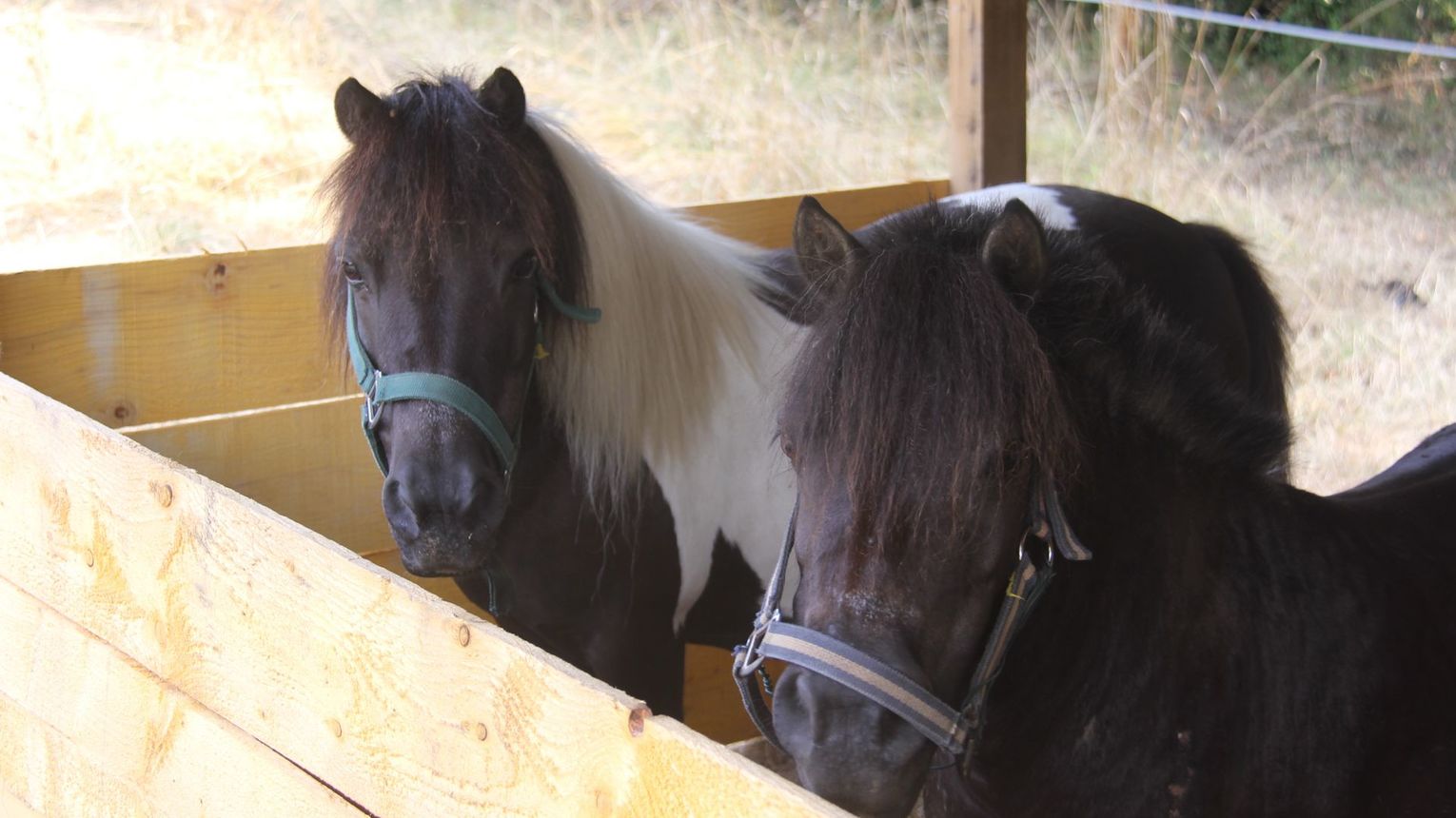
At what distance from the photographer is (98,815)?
1989mm

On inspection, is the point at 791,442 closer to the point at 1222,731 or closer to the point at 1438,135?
the point at 1222,731

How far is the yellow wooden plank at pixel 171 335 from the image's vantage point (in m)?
3.09

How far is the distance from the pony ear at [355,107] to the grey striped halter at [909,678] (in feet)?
3.79

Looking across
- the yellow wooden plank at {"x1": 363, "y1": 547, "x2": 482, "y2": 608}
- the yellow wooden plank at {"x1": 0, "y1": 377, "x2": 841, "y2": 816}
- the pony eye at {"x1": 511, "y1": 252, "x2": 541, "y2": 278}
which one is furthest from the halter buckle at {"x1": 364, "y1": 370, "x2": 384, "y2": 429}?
the yellow wooden plank at {"x1": 363, "y1": 547, "x2": 482, "y2": 608}

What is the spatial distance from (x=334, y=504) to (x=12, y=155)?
481 cm

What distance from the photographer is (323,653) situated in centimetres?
148

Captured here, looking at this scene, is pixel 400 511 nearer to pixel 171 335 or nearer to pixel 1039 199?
pixel 171 335

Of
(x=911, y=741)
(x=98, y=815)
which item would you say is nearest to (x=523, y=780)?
(x=911, y=741)

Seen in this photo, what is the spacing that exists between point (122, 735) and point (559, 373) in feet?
3.19

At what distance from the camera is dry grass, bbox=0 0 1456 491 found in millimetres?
6109

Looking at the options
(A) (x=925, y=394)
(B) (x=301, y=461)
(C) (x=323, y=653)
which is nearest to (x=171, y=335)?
(B) (x=301, y=461)

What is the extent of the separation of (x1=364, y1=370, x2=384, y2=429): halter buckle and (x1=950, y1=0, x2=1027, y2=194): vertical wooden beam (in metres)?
2.47

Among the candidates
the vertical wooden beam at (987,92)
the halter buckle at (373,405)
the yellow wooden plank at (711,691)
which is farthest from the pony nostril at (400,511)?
the vertical wooden beam at (987,92)

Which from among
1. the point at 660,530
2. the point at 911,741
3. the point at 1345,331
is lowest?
the point at 1345,331
